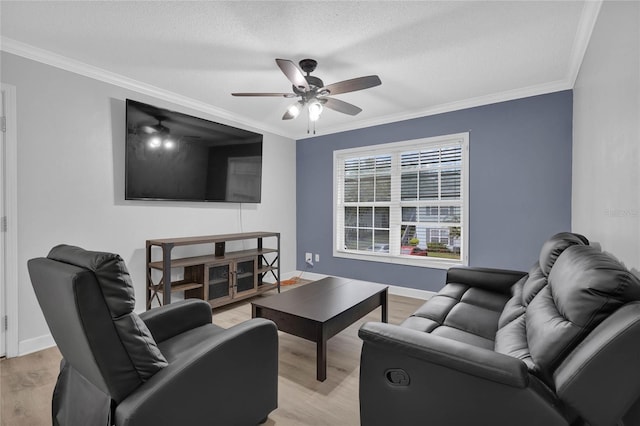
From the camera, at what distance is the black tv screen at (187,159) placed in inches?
119

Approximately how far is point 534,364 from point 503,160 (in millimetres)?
2799

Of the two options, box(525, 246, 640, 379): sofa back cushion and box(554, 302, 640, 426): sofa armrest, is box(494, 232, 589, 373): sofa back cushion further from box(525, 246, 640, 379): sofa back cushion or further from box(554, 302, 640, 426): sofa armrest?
box(554, 302, 640, 426): sofa armrest

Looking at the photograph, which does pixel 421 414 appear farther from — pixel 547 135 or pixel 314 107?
pixel 547 135

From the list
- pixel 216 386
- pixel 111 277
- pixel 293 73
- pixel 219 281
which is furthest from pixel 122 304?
pixel 219 281

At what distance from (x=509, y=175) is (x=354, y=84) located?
84.7 inches

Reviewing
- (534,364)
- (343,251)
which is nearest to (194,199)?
(343,251)

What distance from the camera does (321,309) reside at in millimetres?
2256

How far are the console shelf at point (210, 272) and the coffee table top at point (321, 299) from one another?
1.08 m

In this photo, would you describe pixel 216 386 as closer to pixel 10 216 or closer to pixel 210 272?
pixel 210 272

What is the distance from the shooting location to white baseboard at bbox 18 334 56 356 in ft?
7.98

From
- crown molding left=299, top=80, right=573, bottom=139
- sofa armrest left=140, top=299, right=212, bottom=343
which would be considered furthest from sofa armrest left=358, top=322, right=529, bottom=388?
crown molding left=299, top=80, right=573, bottom=139

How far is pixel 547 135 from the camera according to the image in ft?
10.3

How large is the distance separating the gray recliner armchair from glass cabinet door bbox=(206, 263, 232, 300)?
6.04 feet

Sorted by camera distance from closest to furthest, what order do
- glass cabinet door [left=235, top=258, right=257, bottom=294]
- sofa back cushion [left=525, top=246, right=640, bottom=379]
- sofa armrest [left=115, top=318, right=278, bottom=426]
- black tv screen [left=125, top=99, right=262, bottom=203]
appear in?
sofa back cushion [left=525, top=246, right=640, bottom=379] → sofa armrest [left=115, top=318, right=278, bottom=426] → black tv screen [left=125, top=99, right=262, bottom=203] → glass cabinet door [left=235, top=258, right=257, bottom=294]
